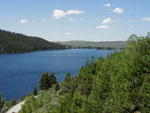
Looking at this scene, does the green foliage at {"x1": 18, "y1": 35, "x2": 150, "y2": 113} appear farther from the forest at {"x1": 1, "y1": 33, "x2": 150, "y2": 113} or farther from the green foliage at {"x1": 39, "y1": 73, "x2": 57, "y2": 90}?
the green foliage at {"x1": 39, "y1": 73, "x2": 57, "y2": 90}

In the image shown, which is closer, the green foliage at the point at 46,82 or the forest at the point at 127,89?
the forest at the point at 127,89

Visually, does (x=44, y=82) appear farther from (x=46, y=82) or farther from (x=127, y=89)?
(x=127, y=89)

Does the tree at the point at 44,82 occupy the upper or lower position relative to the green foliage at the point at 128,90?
lower

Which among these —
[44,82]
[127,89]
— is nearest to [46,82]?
[44,82]

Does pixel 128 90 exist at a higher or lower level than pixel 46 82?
higher

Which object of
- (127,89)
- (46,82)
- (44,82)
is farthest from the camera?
(46,82)

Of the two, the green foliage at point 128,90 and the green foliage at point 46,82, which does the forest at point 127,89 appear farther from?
the green foliage at point 46,82

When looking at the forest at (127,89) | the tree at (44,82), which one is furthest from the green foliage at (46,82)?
the forest at (127,89)

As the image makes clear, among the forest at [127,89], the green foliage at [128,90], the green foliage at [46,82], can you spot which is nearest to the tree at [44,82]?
the green foliage at [46,82]

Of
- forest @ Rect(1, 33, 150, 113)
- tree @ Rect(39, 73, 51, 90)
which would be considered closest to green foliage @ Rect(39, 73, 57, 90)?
tree @ Rect(39, 73, 51, 90)

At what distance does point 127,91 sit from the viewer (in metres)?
25.2

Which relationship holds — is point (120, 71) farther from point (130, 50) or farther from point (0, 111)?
point (0, 111)

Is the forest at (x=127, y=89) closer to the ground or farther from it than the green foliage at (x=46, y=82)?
farther from it

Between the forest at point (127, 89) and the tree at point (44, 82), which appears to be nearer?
the forest at point (127, 89)
